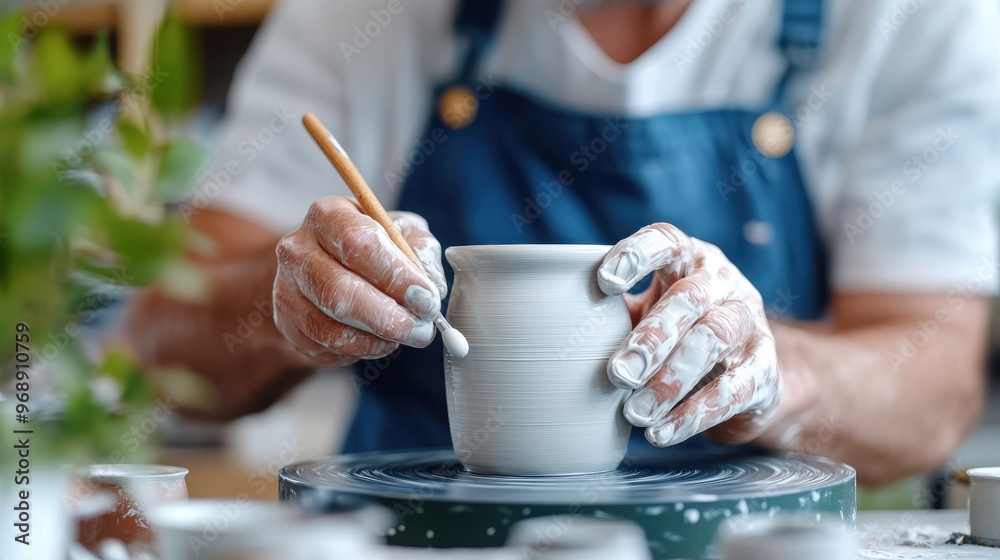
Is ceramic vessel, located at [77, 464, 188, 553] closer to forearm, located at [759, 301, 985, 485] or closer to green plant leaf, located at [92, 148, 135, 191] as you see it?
green plant leaf, located at [92, 148, 135, 191]

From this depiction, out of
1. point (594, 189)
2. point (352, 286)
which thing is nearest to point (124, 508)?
point (352, 286)

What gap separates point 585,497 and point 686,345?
17 cm

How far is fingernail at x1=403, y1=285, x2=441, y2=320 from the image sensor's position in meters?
0.75

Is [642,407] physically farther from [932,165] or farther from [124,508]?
[932,165]

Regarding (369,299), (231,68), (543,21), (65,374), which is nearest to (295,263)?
(369,299)

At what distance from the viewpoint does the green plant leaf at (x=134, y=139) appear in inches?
18.1

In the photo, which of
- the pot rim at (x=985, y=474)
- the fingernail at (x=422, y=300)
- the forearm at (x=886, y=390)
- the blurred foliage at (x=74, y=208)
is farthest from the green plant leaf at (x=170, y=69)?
the forearm at (x=886, y=390)

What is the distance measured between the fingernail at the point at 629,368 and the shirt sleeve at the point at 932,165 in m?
0.70

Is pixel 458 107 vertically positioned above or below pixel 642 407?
above

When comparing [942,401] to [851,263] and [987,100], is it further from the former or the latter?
[987,100]

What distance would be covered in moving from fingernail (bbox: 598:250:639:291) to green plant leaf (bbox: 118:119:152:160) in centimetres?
37

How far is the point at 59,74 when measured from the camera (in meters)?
0.42

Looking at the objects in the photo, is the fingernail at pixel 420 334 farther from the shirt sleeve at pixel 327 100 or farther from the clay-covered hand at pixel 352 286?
the shirt sleeve at pixel 327 100

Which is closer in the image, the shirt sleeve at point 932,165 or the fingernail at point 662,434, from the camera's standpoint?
the fingernail at point 662,434
